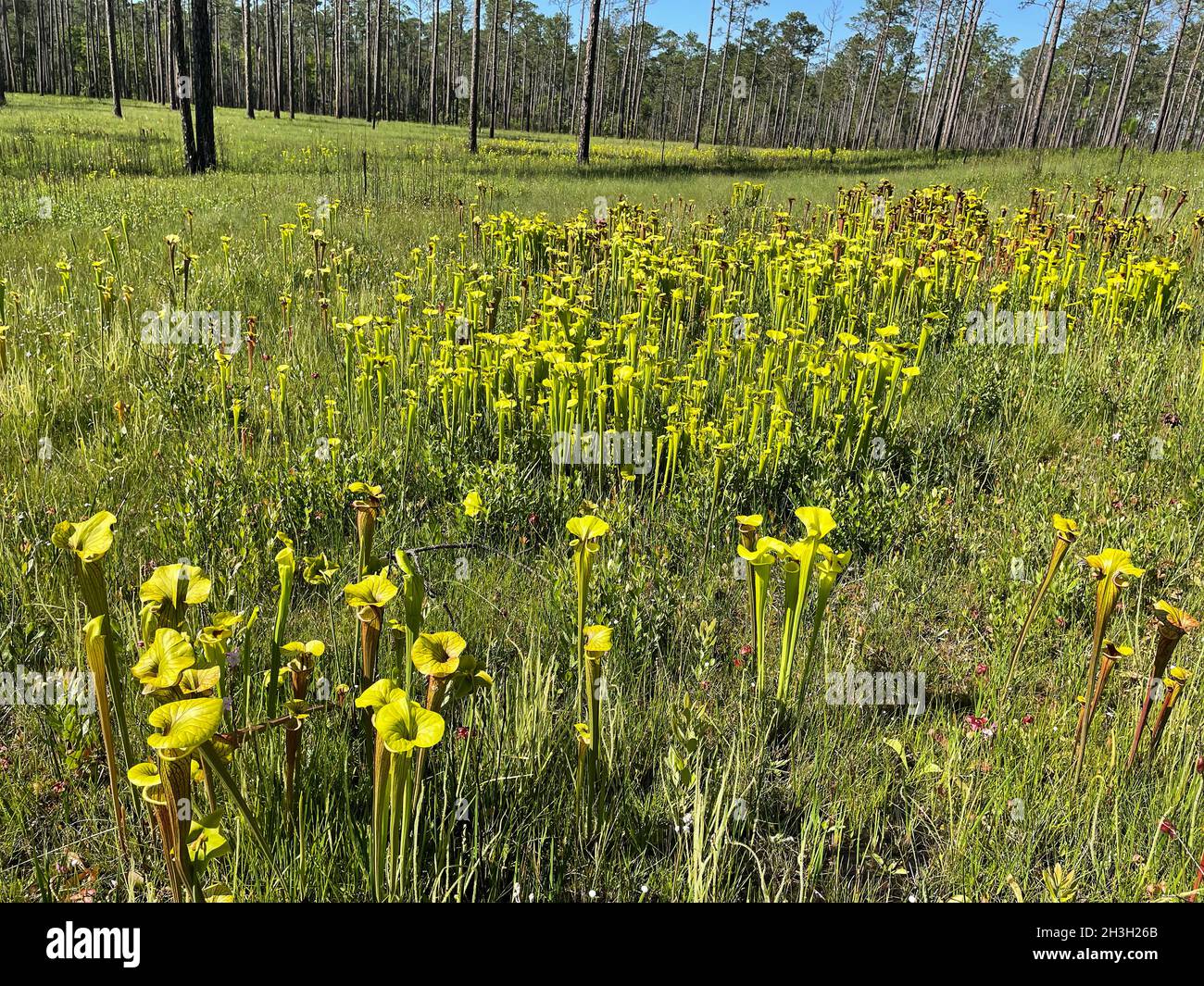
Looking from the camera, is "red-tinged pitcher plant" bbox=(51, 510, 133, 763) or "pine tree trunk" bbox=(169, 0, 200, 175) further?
"pine tree trunk" bbox=(169, 0, 200, 175)

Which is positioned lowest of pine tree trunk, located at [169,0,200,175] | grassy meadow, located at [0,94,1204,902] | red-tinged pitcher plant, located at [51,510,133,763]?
grassy meadow, located at [0,94,1204,902]

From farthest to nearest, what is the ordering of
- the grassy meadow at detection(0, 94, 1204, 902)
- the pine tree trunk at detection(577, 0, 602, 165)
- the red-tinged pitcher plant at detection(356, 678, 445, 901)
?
the pine tree trunk at detection(577, 0, 602, 165), the grassy meadow at detection(0, 94, 1204, 902), the red-tinged pitcher plant at detection(356, 678, 445, 901)

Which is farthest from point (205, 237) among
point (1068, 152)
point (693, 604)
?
point (1068, 152)

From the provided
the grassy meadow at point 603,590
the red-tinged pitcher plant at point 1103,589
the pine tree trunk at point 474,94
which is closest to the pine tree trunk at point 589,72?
the pine tree trunk at point 474,94

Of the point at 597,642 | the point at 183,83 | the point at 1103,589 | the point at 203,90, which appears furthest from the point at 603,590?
the point at 203,90

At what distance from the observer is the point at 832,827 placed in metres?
1.61

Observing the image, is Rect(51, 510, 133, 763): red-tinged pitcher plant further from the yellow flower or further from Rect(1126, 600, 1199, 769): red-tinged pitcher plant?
Rect(1126, 600, 1199, 769): red-tinged pitcher plant

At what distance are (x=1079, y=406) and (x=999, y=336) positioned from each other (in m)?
1.27

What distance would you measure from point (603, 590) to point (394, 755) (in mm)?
1228

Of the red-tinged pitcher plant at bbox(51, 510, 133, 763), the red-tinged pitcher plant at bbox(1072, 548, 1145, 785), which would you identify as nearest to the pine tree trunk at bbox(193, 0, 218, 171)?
the red-tinged pitcher plant at bbox(51, 510, 133, 763)

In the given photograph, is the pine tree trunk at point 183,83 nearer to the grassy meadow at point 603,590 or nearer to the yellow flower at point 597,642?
the grassy meadow at point 603,590

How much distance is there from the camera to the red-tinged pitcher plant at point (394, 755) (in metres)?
1.04

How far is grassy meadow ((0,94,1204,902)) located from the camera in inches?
58.9

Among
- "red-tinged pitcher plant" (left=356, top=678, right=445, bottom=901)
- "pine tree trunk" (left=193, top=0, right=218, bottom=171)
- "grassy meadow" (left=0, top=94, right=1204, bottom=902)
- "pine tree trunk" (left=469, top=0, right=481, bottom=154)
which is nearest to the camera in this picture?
"red-tinged pitcher plant" (left=356, top=678, right=445, bottom=901)
